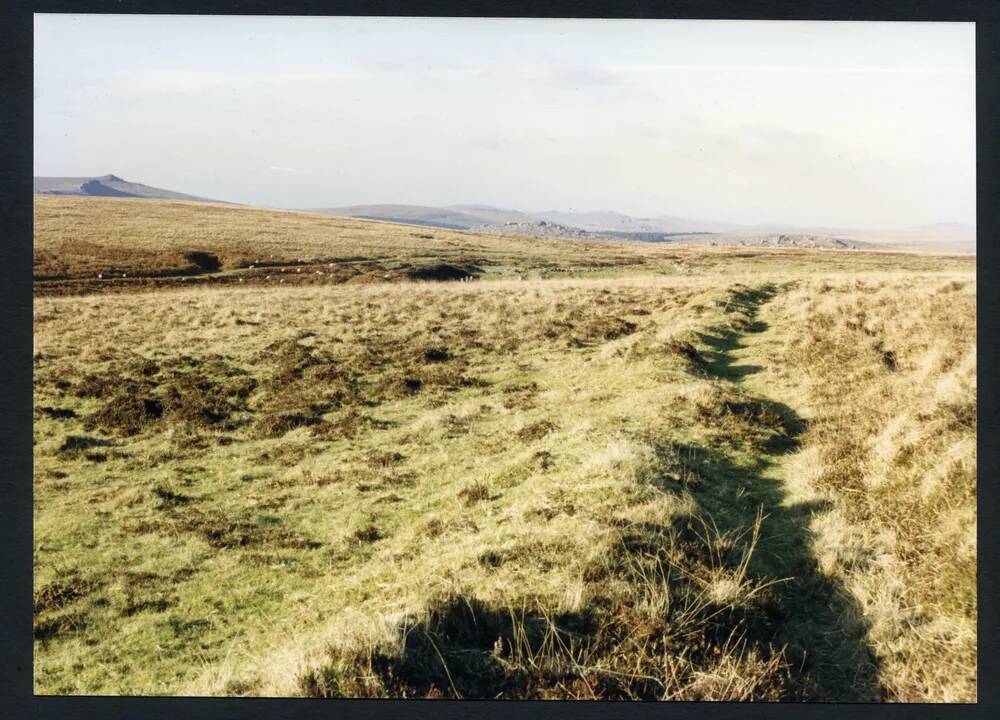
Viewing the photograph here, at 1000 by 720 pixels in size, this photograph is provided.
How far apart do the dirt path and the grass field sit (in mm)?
38

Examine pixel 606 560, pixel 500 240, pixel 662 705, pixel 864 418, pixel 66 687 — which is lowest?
pixel 66 687

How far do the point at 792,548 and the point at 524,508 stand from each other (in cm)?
318

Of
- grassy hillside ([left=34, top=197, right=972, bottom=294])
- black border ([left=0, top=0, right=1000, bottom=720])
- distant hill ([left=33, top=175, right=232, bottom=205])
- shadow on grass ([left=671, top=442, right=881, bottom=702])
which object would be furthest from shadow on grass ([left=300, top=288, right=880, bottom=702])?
distant hill ([left=33, top=175, right=232, bottom=205])

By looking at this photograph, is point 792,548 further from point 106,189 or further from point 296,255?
point 106,189

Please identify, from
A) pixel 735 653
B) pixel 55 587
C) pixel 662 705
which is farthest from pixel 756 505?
pixel 55 587

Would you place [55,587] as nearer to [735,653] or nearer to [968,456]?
[735,653]

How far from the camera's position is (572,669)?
554 cm

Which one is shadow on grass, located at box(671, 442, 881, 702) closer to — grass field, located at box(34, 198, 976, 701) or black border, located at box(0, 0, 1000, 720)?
grass field, located at box(34, 198, 976, 701)

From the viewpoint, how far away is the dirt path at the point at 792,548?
593cm

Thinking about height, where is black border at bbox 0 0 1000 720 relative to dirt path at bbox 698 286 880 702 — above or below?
above

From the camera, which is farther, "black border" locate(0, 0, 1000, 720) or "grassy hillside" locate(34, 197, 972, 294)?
"grassy hillside" locate(34, 197, 972, 294)

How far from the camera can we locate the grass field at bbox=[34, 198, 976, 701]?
5797 mm

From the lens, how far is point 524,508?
26.5 feet

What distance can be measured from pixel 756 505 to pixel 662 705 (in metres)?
3.61
